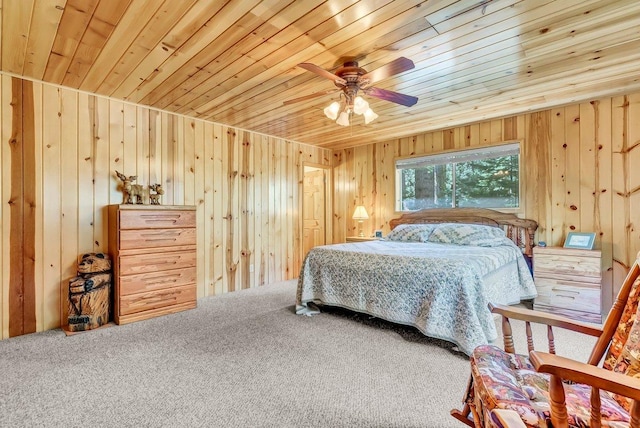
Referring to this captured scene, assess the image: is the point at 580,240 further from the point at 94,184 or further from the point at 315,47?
the point at 94,184

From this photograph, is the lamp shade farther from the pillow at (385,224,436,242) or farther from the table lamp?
the pillow at (385,224,436,242)

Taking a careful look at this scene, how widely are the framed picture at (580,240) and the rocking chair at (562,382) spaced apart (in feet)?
7.51

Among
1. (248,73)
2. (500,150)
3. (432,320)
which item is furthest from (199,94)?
(500,150)

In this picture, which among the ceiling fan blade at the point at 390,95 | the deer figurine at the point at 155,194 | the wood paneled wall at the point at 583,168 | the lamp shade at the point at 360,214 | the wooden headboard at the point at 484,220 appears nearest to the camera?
the ceiling fan blade at the point at 390,95

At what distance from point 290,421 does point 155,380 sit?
38.5 inches

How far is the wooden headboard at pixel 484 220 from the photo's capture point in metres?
3.70

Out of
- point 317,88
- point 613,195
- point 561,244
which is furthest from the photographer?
A: point 561,244

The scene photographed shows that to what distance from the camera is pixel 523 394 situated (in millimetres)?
1089

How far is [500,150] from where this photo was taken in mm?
3986

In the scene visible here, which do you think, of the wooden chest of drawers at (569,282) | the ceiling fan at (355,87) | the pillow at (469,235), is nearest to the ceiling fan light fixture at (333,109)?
the ceiling fan at (355,87)

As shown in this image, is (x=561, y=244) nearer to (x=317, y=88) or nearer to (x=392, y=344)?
(x=392, y=344)

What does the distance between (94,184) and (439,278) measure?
11.5 ft

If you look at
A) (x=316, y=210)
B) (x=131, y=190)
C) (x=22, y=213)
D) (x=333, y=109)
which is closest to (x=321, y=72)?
(x=333, y=109)

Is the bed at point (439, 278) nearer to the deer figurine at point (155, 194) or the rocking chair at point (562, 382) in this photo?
the rocking chair at point (562, 382)
